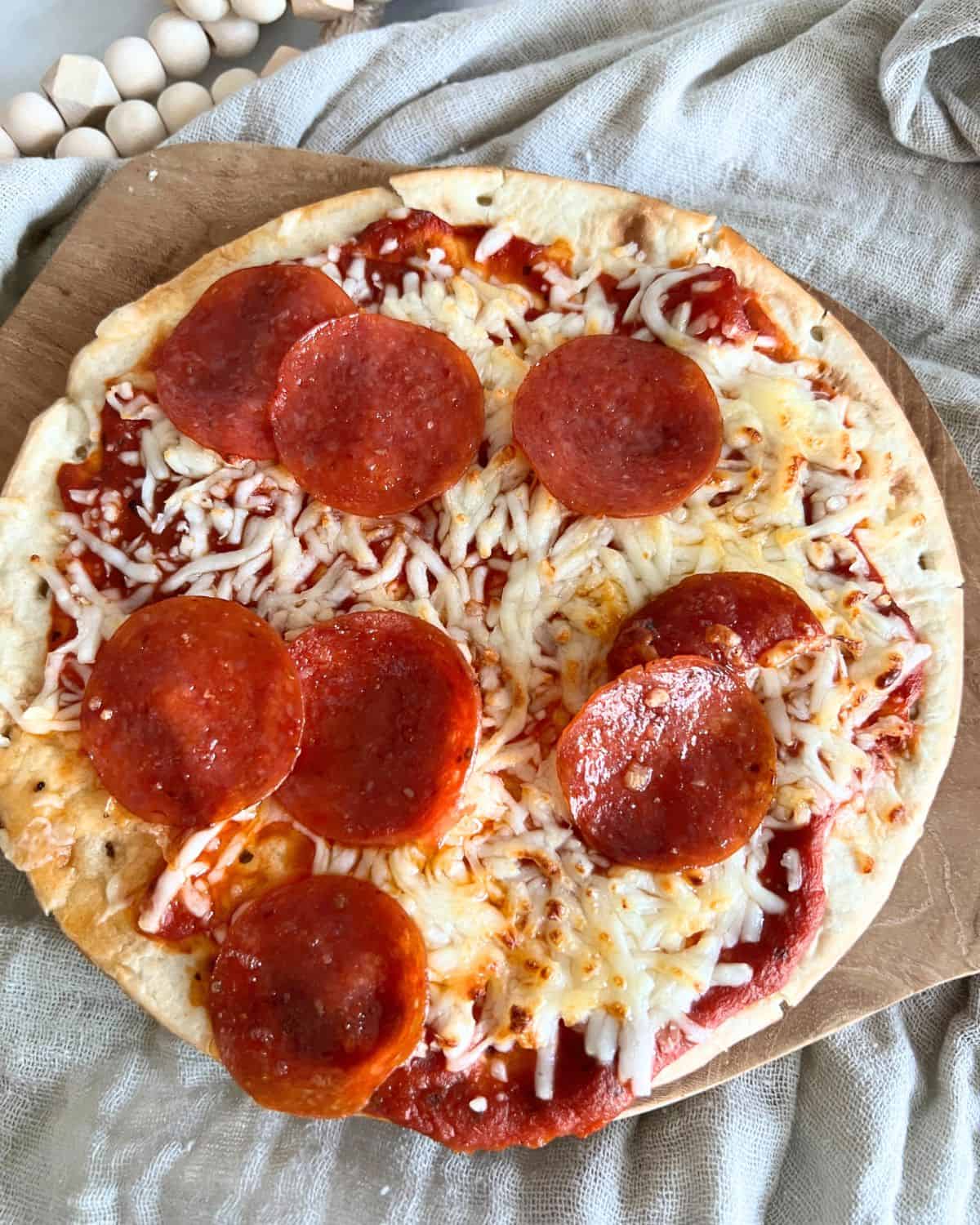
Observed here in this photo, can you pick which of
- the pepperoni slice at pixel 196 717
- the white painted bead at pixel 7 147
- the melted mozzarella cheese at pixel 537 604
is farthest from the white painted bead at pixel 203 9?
the pepperoni slice at pixel 196 717

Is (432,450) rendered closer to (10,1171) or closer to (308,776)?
(308,776)

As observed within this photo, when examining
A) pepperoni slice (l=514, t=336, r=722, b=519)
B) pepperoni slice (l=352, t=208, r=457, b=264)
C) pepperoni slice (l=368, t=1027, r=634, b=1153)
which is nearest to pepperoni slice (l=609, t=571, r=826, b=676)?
pepperoni slice (l=514, t=336, r=722, b=519)

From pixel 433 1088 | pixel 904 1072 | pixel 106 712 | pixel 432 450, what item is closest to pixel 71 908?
pixel 106 712

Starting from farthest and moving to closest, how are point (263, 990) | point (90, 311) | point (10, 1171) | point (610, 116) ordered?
point (610, 116) → point (90, 311) → point (10, 1171) → point (263, 990)

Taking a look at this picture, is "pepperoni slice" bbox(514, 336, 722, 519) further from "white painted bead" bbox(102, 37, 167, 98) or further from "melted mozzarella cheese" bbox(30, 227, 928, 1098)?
"white painted bead" bbox(102, 37, 167, 98)

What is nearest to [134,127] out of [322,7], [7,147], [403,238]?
[7,147]

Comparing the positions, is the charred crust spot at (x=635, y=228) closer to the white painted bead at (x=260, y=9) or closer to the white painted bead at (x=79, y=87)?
the white painted bead at (x=260, y=9)

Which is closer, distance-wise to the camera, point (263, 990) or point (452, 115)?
point (263, 990)
